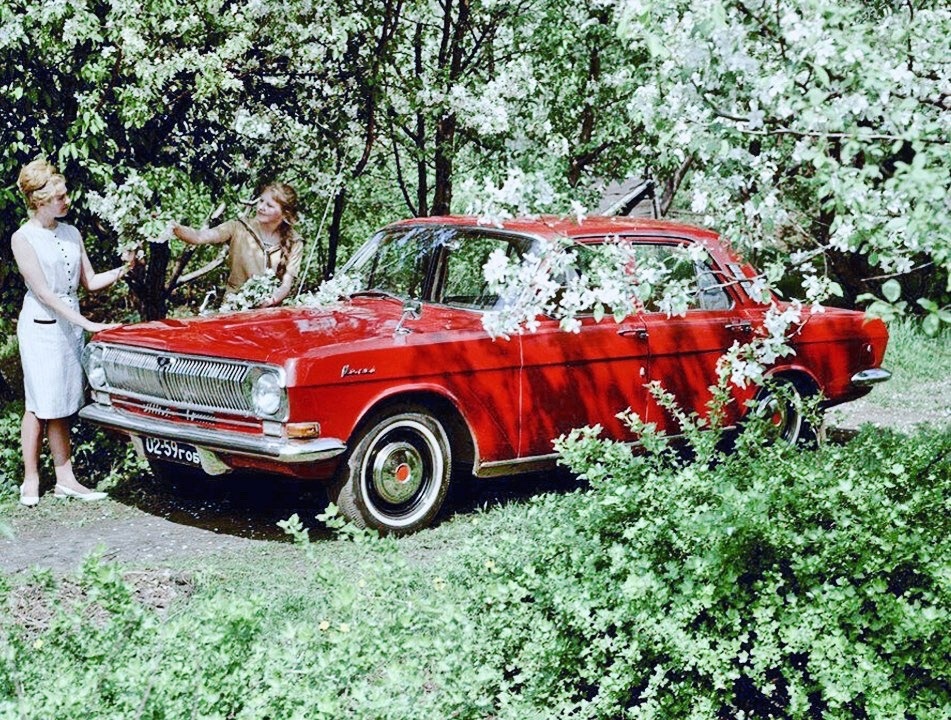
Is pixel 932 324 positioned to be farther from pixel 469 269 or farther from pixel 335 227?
pixel 335 227

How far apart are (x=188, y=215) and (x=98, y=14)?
4.65ft

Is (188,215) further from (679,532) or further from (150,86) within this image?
(679,532)

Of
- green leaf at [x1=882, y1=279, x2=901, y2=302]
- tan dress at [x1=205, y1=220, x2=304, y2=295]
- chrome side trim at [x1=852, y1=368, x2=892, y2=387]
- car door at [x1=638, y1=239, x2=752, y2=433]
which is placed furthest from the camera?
chrome side trim at [x1=852, y1=368, x2=892, y2=387]

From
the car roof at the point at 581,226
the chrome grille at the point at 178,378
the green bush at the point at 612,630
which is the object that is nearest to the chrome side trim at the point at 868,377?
the car roof at the point at 581,226

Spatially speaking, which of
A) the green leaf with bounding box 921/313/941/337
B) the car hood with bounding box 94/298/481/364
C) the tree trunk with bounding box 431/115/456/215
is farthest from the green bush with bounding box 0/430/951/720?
the tree trunk with bounding box 431/115/456/215

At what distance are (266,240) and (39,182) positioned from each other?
1.58 metres

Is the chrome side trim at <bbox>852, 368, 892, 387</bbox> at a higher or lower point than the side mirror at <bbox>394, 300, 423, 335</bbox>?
lower

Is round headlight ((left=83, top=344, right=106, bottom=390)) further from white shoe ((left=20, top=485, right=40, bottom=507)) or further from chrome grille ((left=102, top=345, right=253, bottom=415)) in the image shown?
white shoe ((left=20, top=485, right=40, bottom=507))

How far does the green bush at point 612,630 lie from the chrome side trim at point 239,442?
165 cm

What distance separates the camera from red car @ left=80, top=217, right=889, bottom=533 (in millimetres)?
6336

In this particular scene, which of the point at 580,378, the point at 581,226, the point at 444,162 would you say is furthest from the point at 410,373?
the point at 444,162

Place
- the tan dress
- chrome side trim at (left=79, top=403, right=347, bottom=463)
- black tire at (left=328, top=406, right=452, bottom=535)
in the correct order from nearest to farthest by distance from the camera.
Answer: chrome side trim at (left=79, top=403, right=347, bottom=463) < black tire at (left=328, top=406, right=452, bottom=535) < the tan dress

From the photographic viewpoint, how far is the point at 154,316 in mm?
9648

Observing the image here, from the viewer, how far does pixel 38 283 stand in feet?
23.6
